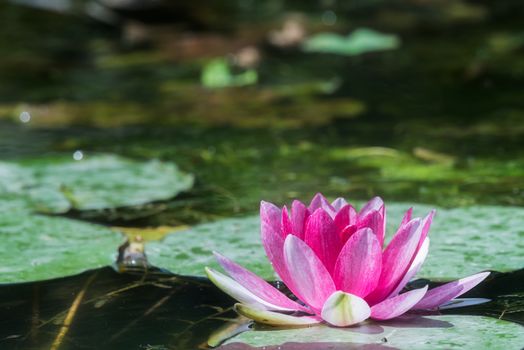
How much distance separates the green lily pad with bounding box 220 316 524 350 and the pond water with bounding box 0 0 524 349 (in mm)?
102

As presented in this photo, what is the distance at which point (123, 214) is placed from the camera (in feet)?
7.26

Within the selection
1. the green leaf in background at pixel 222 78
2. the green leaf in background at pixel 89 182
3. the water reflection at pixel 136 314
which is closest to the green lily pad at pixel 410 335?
the water reflection at pixel 136 314

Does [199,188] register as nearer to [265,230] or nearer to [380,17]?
[265,230]

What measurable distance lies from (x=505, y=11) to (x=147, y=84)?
10.1 ft

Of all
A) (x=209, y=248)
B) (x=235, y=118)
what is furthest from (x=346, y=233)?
(x=235, y=118)

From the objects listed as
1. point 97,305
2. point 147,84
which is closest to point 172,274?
point 97,305

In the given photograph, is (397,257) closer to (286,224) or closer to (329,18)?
(286,224)

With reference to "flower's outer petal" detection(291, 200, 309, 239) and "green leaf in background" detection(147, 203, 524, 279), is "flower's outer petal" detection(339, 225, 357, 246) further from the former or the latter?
"green leaf in background" detection(147, 203, 524, 279)

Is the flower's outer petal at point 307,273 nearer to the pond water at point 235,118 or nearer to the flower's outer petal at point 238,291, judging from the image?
the flower's outer petal at point 238,291

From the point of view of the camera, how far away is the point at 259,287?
Result: 4.52 ft

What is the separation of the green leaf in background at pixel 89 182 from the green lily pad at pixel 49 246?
0.59 ft

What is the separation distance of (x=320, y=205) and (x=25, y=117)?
263 cm

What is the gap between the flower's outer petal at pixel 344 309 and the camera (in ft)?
4.11

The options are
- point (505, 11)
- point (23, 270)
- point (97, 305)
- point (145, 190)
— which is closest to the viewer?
point (97, 305)
